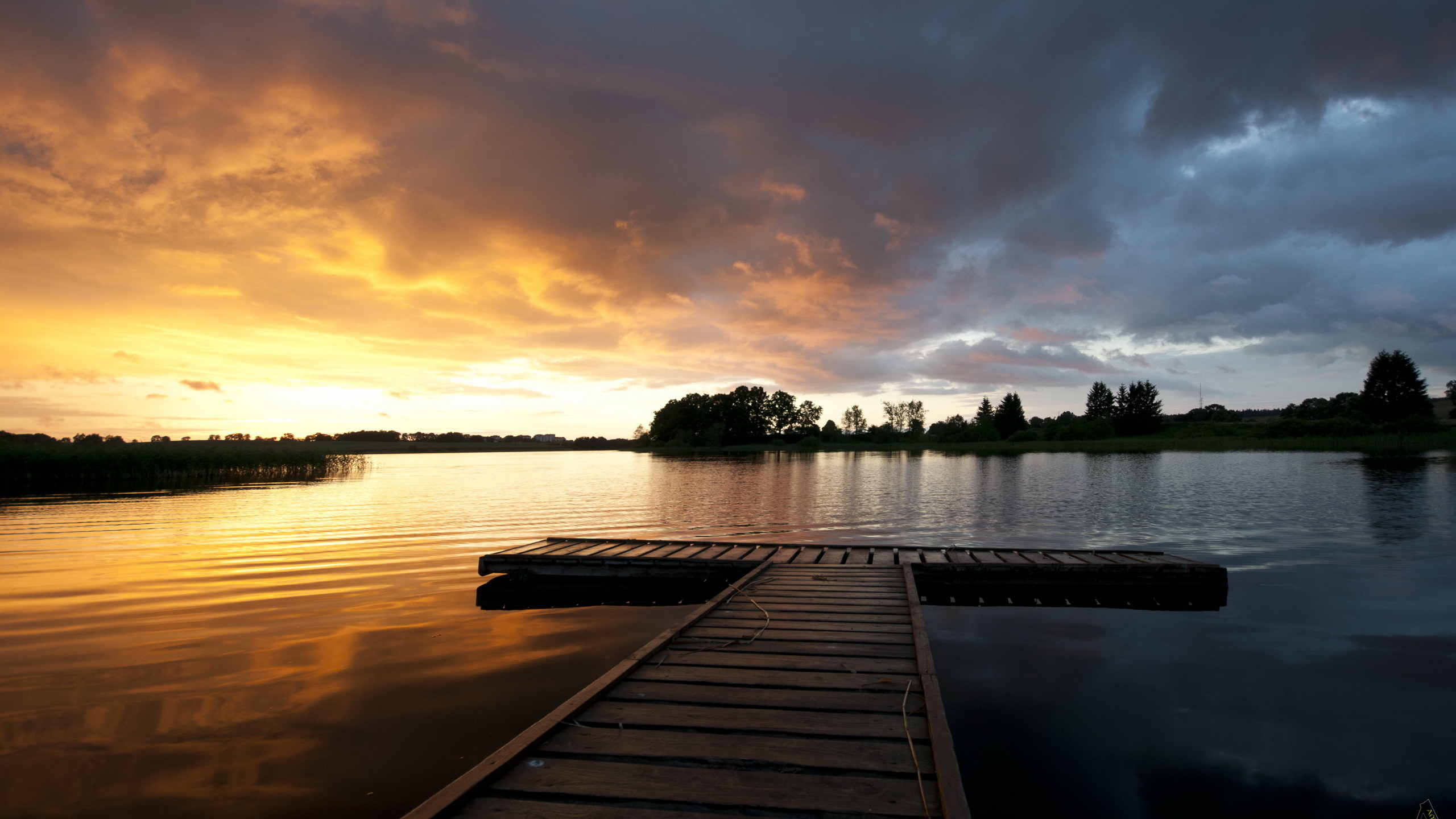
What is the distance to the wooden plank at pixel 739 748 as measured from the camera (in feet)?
14.1

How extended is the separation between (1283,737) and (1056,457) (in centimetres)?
7254

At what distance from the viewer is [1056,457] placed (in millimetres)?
72562

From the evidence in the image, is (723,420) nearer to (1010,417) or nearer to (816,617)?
(1010,417)

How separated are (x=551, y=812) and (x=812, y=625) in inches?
183

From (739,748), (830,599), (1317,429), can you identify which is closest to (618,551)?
(830,599)

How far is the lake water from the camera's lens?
5.79 meters

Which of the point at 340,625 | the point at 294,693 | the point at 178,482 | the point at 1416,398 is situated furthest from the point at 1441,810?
the point at 1416,398

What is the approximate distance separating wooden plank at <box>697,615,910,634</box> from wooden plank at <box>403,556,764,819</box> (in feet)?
3.35

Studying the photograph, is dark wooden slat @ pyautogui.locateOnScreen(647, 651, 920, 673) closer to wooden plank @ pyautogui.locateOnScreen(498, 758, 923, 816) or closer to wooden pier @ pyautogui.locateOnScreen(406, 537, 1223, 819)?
wooden pier @ pyautogui.locateOnScreen(406, 537, 1223, 819)

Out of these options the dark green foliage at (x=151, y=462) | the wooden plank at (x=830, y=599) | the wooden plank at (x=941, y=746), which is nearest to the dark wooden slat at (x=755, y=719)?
the wooden plank at (x=941, y=746)

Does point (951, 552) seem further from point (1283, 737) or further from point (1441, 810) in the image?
point (1441, 810)

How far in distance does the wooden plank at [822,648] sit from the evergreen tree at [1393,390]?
126m

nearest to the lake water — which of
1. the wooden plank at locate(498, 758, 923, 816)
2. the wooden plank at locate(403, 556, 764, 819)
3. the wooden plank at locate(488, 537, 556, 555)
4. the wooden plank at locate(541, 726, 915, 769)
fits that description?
the wooden plank at locate(488, 537, 556, 555)

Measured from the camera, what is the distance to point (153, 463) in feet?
126
